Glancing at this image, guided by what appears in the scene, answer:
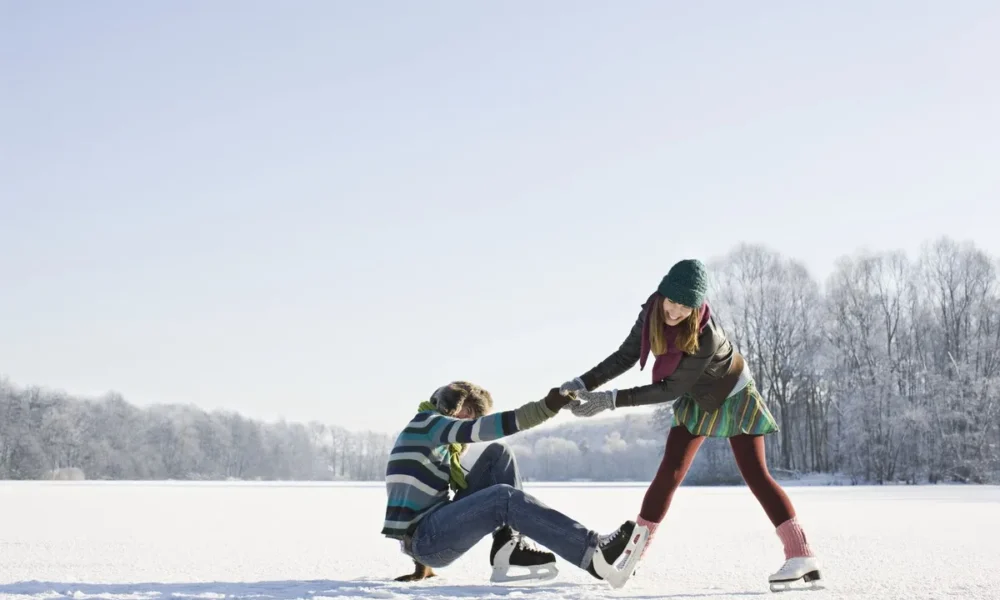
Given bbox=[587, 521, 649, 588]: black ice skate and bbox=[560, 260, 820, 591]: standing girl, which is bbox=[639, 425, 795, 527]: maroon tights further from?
bbox=[587, 521, 649, 588]: black ice skate

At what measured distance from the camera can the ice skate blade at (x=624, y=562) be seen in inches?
137

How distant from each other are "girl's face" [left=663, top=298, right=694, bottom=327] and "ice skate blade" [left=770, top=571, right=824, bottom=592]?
114 cm

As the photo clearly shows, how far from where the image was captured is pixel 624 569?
3.56m

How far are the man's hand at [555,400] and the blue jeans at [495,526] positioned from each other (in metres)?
0.36

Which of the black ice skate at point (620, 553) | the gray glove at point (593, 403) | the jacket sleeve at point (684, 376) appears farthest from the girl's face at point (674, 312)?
the black ice skate at point (620, 553)

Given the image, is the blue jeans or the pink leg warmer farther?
the pink leg warmer

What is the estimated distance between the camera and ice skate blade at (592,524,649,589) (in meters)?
3.48

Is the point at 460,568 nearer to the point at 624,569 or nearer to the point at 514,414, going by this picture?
the point at 624,569

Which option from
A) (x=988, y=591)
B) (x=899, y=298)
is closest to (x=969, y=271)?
(x=899, y=298)

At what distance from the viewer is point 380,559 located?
5.14 meters

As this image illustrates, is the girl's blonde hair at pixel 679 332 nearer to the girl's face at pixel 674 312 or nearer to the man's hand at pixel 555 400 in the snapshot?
the girl's face at pixel 674 312

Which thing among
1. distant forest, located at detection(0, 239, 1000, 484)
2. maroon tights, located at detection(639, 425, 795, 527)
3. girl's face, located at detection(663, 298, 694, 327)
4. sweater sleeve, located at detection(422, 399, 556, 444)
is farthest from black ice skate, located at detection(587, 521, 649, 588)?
distant forest, located at detection(0, 239, 1000, 484)

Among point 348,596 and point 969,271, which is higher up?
point 969,271

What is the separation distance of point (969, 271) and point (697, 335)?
3194 centimetres
